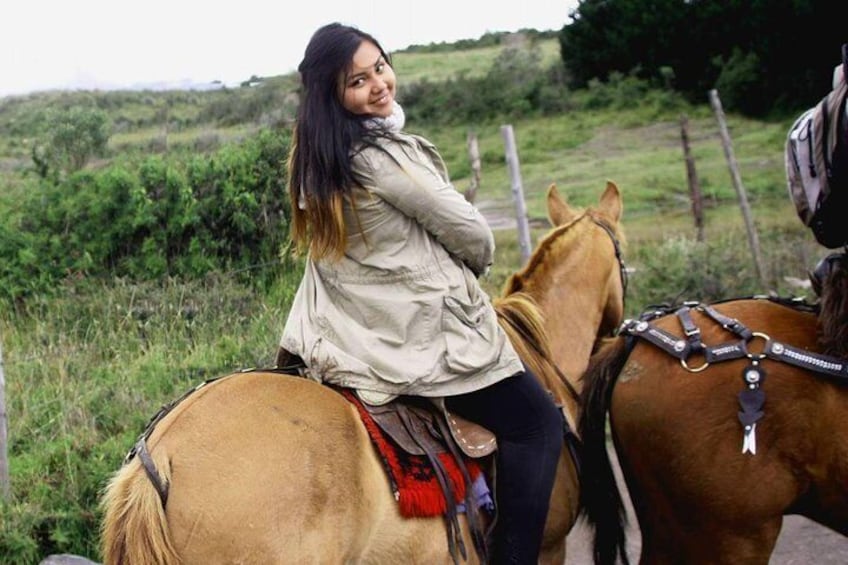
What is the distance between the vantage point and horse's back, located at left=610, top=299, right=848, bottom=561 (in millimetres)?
2988

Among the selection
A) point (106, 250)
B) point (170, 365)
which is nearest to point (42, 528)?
point (170, 365)

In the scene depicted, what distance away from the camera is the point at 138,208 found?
8.09 meters

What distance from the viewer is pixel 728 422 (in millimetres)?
3057

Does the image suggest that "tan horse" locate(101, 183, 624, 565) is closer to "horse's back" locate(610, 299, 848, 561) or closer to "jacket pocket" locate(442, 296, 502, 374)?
"jacket pocket" locate(442, 296, 502, 374)

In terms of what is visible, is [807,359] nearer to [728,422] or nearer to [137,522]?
[728,422]

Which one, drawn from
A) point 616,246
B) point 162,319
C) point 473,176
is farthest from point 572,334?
point 473,176

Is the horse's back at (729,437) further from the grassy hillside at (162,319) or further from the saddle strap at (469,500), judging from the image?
the grassy hillside at (162,319)

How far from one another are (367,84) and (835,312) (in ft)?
6.27

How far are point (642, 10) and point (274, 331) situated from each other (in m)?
27.9

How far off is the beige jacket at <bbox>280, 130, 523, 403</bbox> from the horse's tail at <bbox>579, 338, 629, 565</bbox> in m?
0.81

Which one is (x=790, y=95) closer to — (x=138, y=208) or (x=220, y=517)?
(x=138, y=208)

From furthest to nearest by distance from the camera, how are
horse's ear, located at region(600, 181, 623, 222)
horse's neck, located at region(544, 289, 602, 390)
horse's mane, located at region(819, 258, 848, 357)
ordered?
horse's ear, located at region(600, 181, 623, 222) < horse's neck, located at region(544, 289, 602, 390) < horse's mane, located at region(819, 258, 848, 357)

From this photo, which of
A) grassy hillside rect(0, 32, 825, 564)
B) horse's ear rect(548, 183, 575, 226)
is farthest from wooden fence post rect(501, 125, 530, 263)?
horse's ear rect(548, 183, 575, 226)

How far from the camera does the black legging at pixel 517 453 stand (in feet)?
9.55
